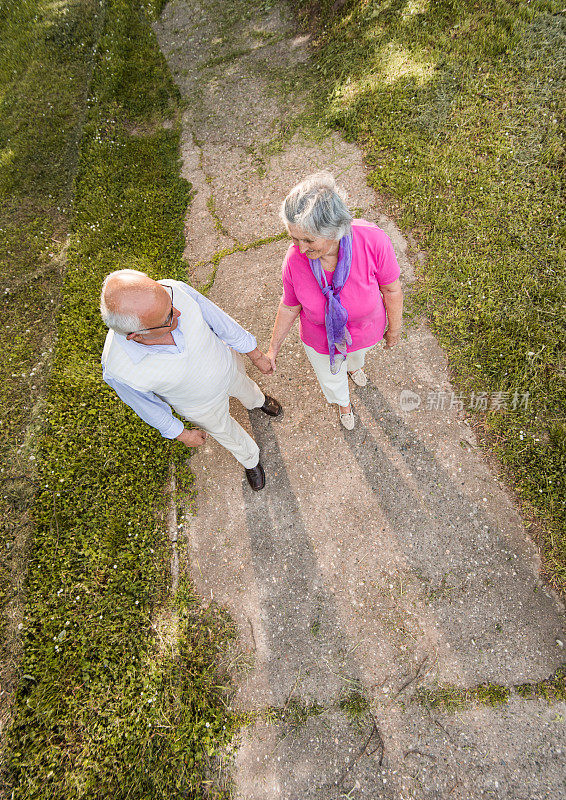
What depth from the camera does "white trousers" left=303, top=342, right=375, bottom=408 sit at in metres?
3.67

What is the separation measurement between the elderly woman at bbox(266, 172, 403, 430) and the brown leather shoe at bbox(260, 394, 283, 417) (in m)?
1.03

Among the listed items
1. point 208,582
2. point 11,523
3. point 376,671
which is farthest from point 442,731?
point 11,523

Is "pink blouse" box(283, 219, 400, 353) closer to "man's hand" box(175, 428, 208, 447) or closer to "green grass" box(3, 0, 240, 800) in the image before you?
"man's hand" box(175, 428, 208, 447)

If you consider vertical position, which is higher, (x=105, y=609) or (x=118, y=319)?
(x=118, y=319)

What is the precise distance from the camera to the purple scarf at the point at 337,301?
269 cm

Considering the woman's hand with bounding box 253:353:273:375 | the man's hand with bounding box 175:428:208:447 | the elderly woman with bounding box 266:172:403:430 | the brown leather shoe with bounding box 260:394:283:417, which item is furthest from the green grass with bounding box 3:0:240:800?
the elderly woman with bounding box 266:172:403:430

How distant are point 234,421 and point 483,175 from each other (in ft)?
15.0

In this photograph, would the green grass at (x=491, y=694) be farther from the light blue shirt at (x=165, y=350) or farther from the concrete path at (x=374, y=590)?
the light blue shirt at (x=165, y=350)

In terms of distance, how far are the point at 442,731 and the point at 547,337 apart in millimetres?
3833

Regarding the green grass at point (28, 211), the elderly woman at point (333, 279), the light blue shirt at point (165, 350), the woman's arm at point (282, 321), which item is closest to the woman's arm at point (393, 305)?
the elderly woman at point (333, 279)

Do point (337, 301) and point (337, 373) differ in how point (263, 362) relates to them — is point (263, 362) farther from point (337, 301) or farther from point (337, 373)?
point (337, 301)

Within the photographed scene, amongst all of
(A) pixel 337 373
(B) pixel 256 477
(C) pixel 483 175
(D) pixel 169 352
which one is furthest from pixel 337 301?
(C) pixel 483 175

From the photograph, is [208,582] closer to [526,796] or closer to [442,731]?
[442,731]

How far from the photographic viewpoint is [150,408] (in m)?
3.04
